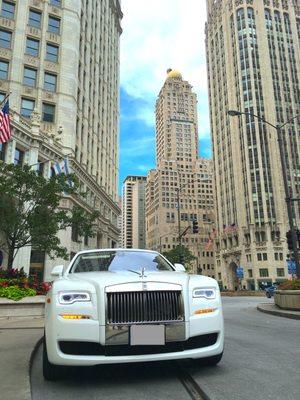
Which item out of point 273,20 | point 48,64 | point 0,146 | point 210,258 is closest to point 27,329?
point 0,146

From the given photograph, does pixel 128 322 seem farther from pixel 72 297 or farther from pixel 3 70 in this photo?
pixel 3 70

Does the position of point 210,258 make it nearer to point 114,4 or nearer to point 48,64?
point 114,4

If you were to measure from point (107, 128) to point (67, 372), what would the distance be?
56.7m

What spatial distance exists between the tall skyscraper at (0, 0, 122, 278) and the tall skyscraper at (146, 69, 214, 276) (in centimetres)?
7995

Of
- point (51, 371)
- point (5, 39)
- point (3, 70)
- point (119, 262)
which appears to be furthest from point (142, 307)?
point (5, 39)

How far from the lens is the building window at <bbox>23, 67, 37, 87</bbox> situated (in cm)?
3931

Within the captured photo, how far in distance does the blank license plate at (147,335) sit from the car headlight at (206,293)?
0.66 metres

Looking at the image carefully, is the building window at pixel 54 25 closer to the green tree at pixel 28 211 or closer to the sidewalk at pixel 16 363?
the green tree at pixel 28 211

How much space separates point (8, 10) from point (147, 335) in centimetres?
4452

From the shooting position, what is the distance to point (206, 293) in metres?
4.77

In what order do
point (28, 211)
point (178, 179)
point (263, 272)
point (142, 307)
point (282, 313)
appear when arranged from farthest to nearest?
point (178, 179)
point (263, 272)
point (28, 211)
point (282, 313)
point (142, 307)

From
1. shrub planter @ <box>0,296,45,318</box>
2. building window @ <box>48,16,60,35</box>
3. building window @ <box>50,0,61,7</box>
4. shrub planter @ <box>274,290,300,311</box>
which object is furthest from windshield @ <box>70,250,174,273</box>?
building window @ <box>50,0,61,7</box>

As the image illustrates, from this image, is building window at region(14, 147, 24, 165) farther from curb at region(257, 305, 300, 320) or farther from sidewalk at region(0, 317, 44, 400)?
sidewalk at region(0, 317, 44, 400)

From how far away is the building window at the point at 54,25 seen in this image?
141ft
